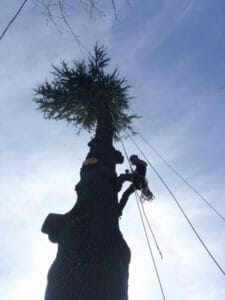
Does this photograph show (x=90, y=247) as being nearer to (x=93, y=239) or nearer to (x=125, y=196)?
(x=93, y=239)

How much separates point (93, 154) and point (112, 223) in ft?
5.66

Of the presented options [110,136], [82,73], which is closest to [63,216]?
[110,136]

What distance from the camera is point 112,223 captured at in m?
3.35

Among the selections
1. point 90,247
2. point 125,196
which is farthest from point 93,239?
point 125,196

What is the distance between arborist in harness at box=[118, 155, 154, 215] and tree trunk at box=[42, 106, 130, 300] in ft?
2.15

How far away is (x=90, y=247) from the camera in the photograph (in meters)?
2.90

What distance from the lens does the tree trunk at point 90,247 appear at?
258 cm

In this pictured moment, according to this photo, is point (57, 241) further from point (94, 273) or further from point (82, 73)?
point (82, 73)

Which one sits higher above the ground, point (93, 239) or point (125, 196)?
point (125, 196)

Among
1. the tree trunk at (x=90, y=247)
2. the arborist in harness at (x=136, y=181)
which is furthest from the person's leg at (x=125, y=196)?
the tree trunk at (x=90, y=247)

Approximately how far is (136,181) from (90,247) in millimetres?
2424

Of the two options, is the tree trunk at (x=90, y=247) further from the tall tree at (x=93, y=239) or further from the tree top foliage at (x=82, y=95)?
the tree top foliage at (x=82, y=95)

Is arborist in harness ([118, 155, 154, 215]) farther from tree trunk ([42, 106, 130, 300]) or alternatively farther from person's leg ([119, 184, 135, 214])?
tree trunk ([42, 106, 130, 300])

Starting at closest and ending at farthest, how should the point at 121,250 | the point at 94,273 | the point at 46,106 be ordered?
the point at 94,273 < the point at 121,250 < the point at 46,106
